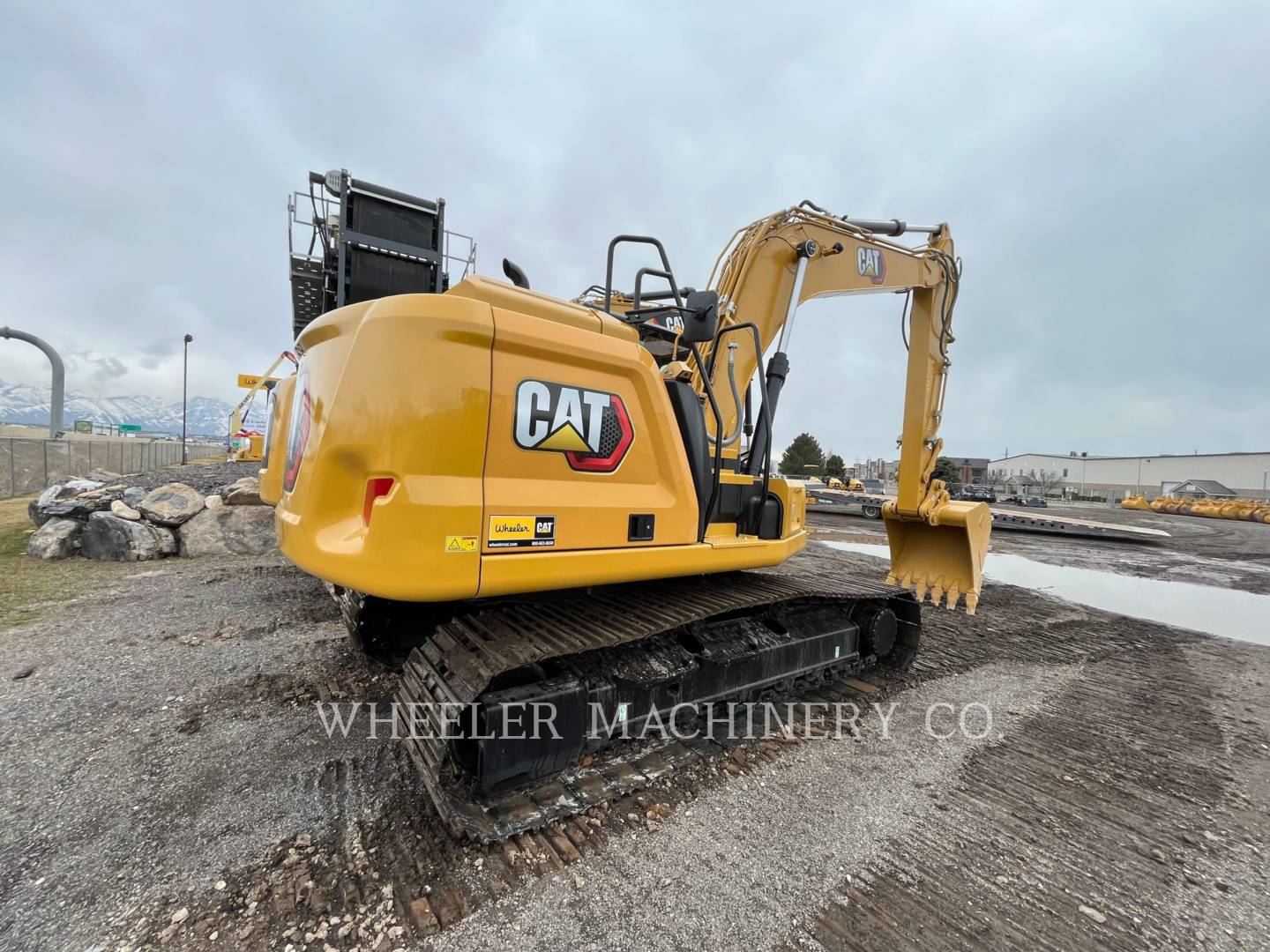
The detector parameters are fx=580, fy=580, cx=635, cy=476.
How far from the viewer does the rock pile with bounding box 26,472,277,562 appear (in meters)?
7.37

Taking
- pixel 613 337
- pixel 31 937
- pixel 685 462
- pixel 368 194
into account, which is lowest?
pixel 31 937

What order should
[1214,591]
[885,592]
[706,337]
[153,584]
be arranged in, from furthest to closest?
[1214,591] → [153,584] → [885,592] → [706,337]

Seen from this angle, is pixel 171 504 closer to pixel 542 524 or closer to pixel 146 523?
pixel 146 523

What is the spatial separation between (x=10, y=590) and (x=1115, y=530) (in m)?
20.3

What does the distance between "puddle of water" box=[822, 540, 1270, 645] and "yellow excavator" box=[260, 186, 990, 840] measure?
16.6ft

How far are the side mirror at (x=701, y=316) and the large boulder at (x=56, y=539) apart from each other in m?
8.74

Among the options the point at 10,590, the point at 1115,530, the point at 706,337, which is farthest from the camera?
the point at 1115,530

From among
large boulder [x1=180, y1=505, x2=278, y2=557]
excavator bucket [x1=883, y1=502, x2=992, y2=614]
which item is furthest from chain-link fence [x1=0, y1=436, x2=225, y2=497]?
excavator bucket [x1=883, y1=502, x2=992, y2=614]

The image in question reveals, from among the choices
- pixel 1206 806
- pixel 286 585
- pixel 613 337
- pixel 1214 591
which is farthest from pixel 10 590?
pixel 1214 591

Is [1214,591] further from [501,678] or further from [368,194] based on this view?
[368,194]

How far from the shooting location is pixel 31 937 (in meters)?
1.86

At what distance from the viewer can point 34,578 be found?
249 inches

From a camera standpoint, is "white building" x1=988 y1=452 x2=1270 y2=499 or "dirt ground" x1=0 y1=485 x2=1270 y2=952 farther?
"white building" x1=988 y1=452 x2=1270 y2=499

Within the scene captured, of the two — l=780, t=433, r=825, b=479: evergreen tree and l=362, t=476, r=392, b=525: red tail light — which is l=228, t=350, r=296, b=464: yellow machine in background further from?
Result: l=780, t=433, r=825, b=479: evergreen tree
